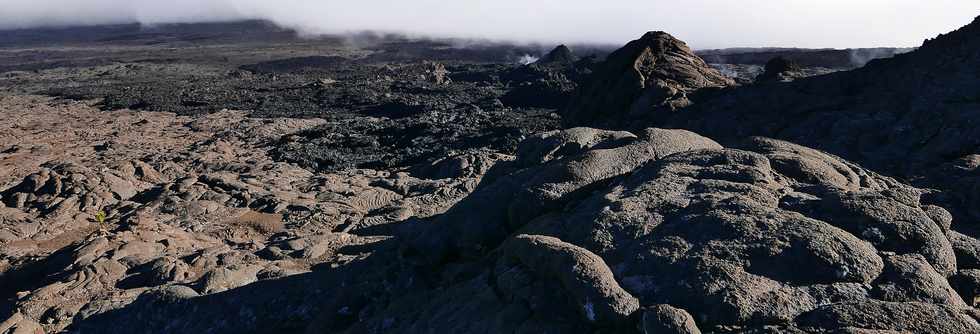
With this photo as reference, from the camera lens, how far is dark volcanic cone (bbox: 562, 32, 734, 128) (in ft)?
46.6

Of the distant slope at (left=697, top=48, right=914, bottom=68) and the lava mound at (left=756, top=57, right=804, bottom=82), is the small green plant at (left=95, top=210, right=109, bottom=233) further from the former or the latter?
the distant slope at (left=697, top=48, right=914, bottom=68)

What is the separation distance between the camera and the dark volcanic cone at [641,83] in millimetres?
14211

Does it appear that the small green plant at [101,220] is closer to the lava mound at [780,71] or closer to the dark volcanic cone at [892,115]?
the dark volcanic cone at [892,115]

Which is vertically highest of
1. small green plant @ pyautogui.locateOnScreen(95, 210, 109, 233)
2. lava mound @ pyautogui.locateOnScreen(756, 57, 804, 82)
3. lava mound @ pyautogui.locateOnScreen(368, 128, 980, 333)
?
lava mound @ pyautogui.locateOnScreen(756, 57, 804, 82)

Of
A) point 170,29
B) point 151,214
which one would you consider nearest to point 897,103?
point 151,214

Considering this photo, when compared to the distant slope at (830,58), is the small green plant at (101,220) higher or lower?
lower

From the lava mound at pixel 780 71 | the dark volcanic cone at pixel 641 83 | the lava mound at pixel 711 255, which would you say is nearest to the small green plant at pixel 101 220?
the lava mound at pixel 711 255

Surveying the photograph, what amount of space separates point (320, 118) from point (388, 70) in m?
15.2

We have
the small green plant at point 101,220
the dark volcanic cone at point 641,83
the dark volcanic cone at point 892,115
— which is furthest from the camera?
the dark volcanic cone at point 641,83

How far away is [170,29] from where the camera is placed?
310 feet

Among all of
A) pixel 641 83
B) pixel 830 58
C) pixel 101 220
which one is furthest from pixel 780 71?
pixel 830 58

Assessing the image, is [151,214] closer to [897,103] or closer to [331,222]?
[331,222]

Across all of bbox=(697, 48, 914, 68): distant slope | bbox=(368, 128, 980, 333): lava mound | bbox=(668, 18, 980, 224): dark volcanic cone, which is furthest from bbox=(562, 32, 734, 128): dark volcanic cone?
bbox=(697, 48, 914, 68): distant slope

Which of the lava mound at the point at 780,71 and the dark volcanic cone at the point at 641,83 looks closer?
the lava mound at the point at 780,71
